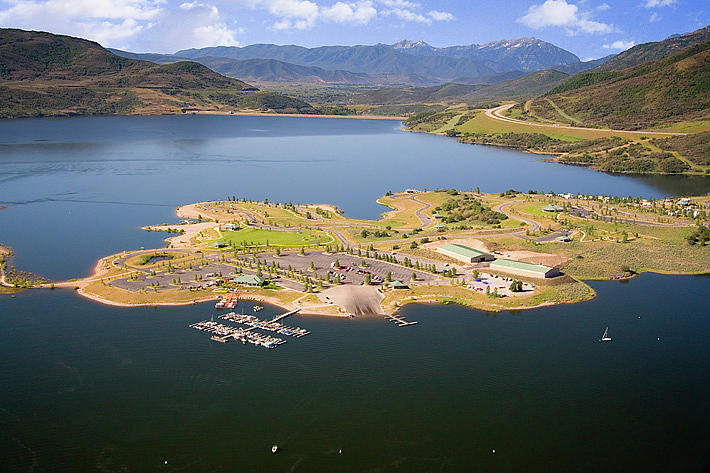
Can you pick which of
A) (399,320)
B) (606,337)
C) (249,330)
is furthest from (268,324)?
(606,337)

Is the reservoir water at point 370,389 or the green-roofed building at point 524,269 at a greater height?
the green-roofed building at point 524,269

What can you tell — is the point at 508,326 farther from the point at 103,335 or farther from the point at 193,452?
the point at 103,335

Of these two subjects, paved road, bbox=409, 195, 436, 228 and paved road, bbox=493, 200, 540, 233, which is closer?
paved road, bbox=493, 200, 540, 233

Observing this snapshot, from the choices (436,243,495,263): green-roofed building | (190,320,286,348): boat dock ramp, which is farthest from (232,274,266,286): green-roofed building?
(436,243,495,263): green-roofed building

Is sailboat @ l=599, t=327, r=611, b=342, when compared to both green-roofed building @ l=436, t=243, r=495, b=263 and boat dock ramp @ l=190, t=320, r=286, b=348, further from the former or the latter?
boat dock ramp @ l=190, t=320, r=286, b=348

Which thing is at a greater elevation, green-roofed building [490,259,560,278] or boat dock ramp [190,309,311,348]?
green-roofed building [490,259,560,278]

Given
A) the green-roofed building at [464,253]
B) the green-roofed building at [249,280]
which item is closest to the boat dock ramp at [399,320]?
Answer: the green-roofed building at [249,280]

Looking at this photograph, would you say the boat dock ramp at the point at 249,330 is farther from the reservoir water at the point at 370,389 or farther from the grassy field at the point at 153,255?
the grassy field at the point at 153,255
